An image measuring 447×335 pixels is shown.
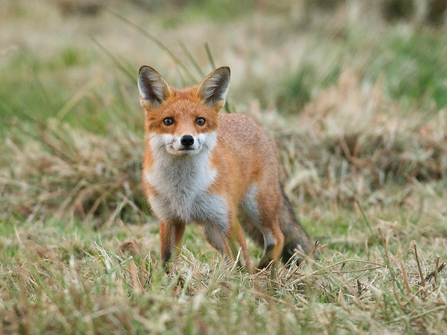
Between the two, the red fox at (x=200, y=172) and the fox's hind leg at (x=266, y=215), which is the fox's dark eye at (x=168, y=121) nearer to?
the red fox at (x=200, y=172)

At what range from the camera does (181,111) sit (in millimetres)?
3221

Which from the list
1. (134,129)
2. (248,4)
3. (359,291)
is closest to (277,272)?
(359,291)

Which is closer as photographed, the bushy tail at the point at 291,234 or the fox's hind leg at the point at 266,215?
the fox's hind leg at the point at 266,215

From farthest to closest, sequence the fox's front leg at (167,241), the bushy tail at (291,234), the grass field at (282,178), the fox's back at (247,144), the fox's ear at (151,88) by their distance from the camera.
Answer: the bushy tail at (291,234)
the fox's back at (247,144)
the fox's front leg at (167,241)
the fox's ear at (151,88)
the grass field at (282,178)

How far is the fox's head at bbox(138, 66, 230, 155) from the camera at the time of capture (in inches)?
121

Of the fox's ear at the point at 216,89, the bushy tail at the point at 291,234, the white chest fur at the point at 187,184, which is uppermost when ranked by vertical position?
the fox's ear at the point at 216,89

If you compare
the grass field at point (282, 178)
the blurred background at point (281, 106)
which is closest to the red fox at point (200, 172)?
the grass field at point (282, 178)

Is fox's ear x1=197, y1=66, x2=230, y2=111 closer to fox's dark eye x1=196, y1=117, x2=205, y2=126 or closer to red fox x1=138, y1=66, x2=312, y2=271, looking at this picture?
red fox x1=138, y1=66, x2=312, y2=271

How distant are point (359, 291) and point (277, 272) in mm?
488

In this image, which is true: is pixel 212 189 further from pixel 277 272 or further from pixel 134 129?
pixel 134 129

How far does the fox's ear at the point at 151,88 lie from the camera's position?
3.31 metres

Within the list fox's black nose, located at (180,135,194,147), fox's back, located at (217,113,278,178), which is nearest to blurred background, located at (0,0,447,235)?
fox's back, located at (217,113,278,178)

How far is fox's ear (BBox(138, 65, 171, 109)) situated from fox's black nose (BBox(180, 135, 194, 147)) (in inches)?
18.5

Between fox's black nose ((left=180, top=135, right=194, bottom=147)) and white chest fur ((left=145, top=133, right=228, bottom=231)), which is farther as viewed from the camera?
white chest fur ((left=145, top=133, right=228, bottom=231))
